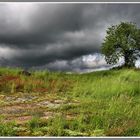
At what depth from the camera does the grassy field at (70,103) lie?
28.7 feet

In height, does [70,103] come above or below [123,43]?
below

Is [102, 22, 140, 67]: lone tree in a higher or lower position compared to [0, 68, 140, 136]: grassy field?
higher

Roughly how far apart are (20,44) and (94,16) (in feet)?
6.40

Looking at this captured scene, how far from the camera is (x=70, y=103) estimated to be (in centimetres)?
1062

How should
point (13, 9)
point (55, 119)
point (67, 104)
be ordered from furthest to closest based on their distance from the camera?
point (13, 9)
point (67, 104)
point (55, 119)

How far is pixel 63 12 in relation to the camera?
11484 mm

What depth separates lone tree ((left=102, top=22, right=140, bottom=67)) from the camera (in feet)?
39.7

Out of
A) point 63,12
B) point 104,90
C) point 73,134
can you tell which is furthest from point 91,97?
point 73,134

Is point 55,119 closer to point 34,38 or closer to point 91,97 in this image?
point 91,97

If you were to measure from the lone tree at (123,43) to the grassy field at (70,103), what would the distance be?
1.54 feet

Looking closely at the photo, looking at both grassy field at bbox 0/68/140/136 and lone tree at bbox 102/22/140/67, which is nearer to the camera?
grassy field at bbox 0/68/140/136

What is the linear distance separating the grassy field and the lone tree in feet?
1.54

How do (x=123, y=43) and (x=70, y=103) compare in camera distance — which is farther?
(x=123, y=43)

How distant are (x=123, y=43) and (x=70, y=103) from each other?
165 inches
